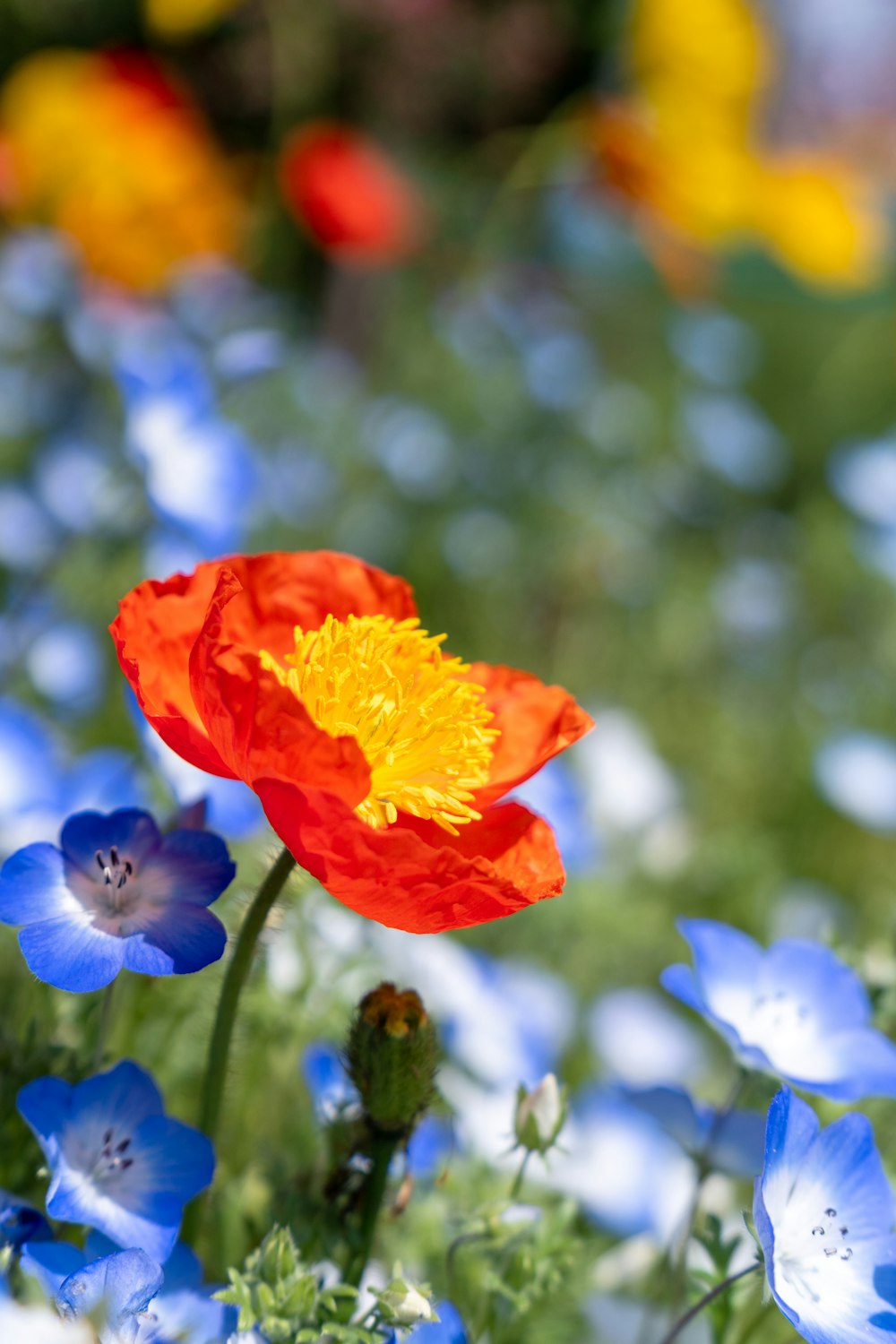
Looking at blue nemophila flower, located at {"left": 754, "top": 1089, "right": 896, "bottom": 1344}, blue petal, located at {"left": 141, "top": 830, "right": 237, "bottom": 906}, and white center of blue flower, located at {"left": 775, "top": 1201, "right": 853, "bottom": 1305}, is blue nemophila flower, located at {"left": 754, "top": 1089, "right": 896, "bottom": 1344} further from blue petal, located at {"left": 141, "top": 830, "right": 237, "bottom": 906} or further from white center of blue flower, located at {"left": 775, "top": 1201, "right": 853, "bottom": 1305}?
blue petal, located at {"left": 141, "top": 830, "right": 237, "bottom": 906}

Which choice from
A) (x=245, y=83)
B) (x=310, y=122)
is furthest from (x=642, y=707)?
(x=245, y=83)

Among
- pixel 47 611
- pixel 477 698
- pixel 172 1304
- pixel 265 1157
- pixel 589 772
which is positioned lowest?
pixel 589 772

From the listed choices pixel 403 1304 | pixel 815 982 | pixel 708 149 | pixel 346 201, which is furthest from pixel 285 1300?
pixel 708 149

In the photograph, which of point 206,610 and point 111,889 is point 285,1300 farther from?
point 206,610

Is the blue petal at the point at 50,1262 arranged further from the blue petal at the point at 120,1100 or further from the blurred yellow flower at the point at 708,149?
the blurred yellow flower at the point at 708,149

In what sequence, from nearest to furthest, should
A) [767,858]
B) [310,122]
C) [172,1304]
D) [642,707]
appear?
[172,1304], [767,858], [642,707], [310,122]

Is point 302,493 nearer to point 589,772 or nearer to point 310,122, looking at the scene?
point 589,772

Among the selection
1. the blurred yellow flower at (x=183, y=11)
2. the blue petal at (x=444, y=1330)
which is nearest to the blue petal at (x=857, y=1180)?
the blue petal at (x=444, y=1330)
